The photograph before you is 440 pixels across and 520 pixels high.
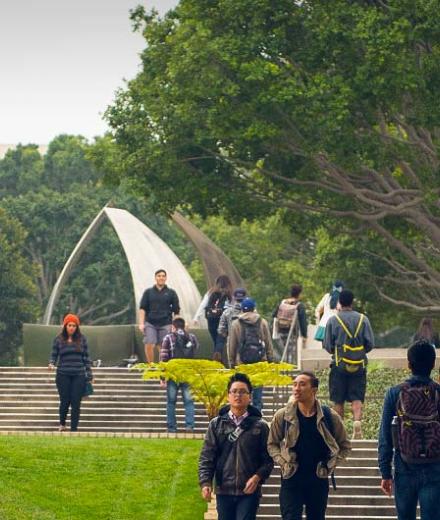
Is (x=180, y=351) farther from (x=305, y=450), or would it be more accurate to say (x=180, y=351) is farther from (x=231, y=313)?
(x=305, y=450)

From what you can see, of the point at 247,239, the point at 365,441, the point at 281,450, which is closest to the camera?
the point at 281,450

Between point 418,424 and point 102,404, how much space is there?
1542 cm

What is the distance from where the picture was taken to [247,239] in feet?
208

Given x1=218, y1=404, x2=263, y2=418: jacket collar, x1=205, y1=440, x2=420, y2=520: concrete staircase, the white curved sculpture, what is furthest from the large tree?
x1=218, y1=404, x2=263, y2=418: jacket collar

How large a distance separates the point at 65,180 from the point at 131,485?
59927mm

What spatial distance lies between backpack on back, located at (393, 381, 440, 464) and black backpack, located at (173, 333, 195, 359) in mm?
11517

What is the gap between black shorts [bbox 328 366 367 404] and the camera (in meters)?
18.8

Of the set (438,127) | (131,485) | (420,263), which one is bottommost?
(131,485)

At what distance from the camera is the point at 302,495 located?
12156 millimetres

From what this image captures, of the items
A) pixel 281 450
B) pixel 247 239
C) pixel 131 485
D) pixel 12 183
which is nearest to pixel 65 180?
pixel 12 183

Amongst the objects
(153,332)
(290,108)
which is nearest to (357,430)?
(153,332)

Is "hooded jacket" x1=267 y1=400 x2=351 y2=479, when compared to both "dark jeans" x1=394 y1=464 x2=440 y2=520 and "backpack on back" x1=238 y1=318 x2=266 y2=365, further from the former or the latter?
"backpack on back" x1=238 y1=318 x2=266 y2=365

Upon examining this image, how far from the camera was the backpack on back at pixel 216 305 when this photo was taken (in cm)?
2728

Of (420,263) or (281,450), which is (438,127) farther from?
(281,450)
